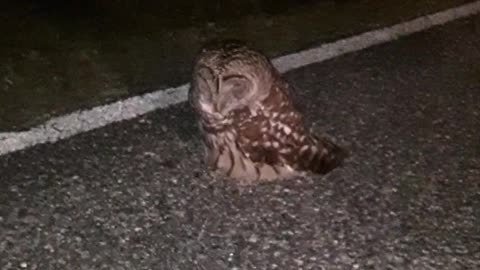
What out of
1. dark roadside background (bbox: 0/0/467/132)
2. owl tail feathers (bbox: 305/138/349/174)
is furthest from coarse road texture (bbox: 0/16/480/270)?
dark roadside background (bbox: 0/0/467/132)

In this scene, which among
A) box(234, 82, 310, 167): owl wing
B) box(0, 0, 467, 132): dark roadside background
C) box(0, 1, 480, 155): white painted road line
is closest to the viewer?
box(234, 82, 310, 167): owl wing

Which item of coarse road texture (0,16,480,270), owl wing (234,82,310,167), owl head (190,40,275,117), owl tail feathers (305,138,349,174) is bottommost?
coarse road texture (0,16,480,270)

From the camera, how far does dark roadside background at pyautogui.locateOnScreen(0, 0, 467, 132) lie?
6.27 feet

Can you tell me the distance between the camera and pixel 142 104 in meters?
1.90

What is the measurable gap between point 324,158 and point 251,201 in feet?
0.58

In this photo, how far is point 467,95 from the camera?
2.05 meters

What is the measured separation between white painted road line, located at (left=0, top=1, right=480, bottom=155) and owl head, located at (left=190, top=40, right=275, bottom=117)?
34cm

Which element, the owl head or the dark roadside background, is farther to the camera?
the dark roadside background

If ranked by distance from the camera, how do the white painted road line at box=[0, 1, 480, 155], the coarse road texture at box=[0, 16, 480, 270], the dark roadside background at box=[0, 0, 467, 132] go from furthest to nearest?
the dark roadside background at box=[0, 0, 467, 132] → the white painted road line at box=[0, 1, 480, 155] → the coarse road texture at box=[0, 16, 480, 270]

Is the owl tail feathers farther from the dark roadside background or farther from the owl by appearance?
the dark roadside background

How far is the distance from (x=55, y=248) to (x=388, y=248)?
0.52 metres

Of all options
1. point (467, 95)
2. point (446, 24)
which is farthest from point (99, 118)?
point (446, 24)

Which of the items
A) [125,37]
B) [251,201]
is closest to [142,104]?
[125,37]

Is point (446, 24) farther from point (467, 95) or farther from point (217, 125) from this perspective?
point (217, 125)
